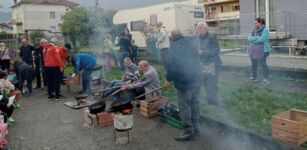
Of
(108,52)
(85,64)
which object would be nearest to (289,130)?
(85,64)

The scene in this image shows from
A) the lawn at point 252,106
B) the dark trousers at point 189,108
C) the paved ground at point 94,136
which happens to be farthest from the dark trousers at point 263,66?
the dark trousers at point 189,108

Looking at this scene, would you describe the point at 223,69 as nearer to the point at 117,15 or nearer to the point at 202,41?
the point at 202,41

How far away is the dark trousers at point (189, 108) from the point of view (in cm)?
514

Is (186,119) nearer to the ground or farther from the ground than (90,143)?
farther from the ground

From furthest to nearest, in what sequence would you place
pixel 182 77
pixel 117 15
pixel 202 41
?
pixel 117 15, pixel 202 41, pixel 182 77

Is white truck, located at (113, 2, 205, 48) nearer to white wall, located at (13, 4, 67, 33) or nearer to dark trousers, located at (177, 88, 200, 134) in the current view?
dark trousers, located at (177, 88, 200, 134)

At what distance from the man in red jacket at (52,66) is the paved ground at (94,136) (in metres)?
1.65

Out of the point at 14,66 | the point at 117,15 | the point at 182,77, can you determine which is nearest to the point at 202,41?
the point at 182,77

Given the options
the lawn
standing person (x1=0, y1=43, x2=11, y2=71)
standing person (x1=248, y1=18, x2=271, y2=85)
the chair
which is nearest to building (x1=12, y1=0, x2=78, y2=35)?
standing person (x1=0, y1=43, x2=11, y2=71)

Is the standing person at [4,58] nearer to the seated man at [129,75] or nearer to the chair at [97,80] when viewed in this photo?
the chair at [97,80]

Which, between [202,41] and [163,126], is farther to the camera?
[202,41]

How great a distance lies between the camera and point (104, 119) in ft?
20.8

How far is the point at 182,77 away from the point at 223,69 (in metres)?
6.79

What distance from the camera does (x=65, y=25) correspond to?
25.6 meters
